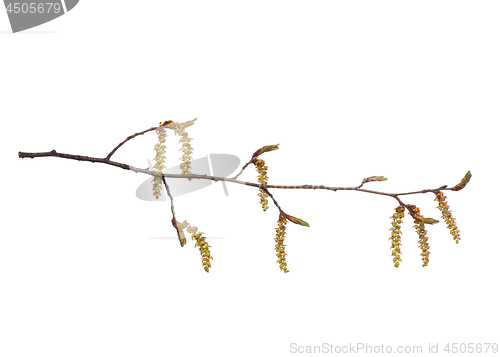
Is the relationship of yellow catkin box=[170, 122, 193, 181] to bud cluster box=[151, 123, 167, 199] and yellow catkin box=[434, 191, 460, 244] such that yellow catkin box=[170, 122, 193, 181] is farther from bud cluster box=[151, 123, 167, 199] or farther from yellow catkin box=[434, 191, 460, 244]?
yellow catkin box=[434, 191, 460, 244]

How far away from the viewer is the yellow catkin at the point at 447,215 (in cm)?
269

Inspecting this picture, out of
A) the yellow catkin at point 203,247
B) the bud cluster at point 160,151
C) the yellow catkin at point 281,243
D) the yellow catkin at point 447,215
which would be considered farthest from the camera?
the bud cluster at point 160,151

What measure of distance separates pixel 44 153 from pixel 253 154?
1.59 metres

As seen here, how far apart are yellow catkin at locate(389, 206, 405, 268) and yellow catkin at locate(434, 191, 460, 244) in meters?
0.27

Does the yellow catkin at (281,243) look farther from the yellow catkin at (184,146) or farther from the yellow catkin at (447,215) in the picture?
the yellow catkin at (447,215)

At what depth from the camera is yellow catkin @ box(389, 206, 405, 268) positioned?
257cm

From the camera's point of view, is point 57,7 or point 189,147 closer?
point 189,147

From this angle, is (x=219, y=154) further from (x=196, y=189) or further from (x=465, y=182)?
(x=465, y=182)

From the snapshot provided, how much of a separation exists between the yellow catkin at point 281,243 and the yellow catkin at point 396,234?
0.71 meters

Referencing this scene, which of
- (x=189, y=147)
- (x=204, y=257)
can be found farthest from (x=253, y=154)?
(x=204, y=257)

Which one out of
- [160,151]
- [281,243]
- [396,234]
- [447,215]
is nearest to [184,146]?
[160,151]

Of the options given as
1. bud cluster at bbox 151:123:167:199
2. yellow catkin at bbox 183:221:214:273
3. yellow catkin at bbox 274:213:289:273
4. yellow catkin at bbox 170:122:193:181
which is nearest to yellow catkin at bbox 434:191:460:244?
yellow catkin at bbox 274:213:289:273

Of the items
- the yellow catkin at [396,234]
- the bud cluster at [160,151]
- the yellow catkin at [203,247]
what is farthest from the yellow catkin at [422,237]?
the bud cluster at [160,151]

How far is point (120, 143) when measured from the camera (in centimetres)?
286
